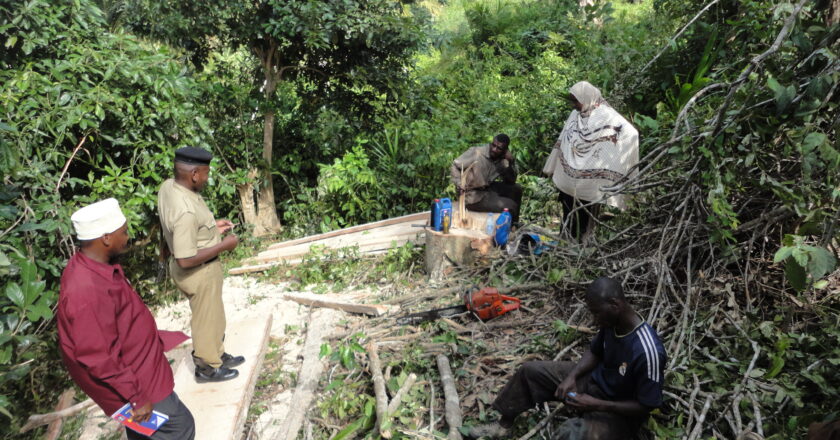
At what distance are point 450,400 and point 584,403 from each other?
104cm

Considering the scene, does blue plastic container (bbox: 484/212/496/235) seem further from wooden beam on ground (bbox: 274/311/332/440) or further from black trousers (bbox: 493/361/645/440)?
black trousers (bbox: 493/361/645/440)

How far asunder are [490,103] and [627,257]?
585 centimetres

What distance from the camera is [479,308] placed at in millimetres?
4754

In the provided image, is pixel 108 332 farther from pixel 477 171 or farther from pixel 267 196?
pixel 267 196

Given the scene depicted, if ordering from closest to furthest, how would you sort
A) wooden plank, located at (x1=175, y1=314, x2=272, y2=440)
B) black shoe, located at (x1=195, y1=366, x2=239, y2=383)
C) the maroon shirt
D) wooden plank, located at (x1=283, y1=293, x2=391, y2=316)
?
the maroon shirt
wooden plank, located at (x1=175, y1=314, x2=272, y2=440)
black shoe, located at (x1=195, y1=366, x2=239, y2=383)
wooden plank, located at (x1=283, y1=293, x2=391, y2=316)

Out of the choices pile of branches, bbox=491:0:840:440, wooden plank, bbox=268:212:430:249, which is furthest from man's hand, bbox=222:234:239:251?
wooden plank, bbox=268:212:430:249

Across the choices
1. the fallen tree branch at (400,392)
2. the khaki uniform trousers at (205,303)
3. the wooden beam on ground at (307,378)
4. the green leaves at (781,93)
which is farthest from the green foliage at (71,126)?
the green leaves at (781,93)

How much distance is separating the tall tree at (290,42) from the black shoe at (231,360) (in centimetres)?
401

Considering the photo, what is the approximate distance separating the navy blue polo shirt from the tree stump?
282 centimetres

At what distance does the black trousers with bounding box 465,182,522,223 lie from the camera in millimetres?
6223

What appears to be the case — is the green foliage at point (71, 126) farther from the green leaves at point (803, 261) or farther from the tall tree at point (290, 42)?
the green leaves at point (803, 261)

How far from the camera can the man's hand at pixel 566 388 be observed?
10.2 ft

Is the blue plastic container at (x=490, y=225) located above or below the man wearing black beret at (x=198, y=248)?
below

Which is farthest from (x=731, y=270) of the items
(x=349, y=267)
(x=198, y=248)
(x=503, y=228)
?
(x=349, y=267)
